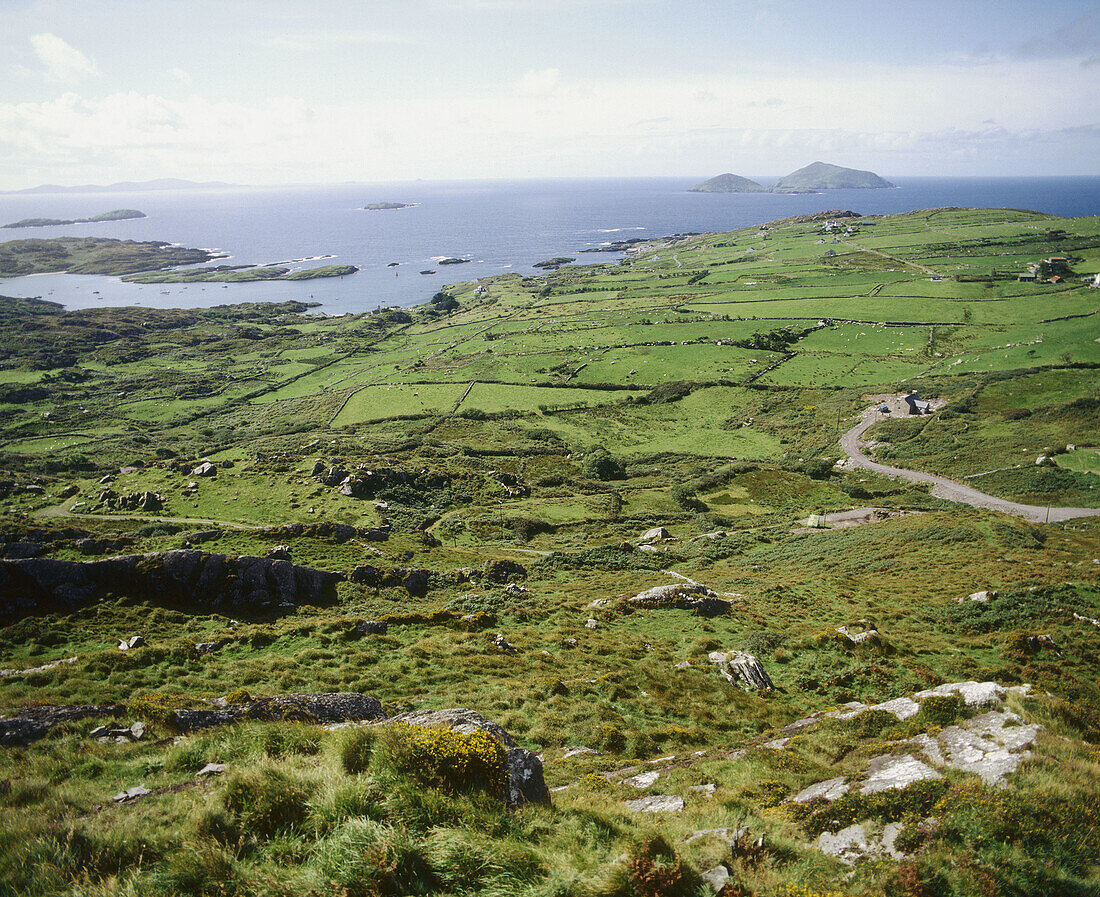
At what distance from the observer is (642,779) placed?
12.4 m

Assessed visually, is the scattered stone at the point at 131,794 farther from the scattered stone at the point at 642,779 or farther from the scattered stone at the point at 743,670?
the scattered stone at the point at 743,670

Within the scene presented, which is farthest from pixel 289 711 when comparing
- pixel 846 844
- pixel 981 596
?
pixel 981 596

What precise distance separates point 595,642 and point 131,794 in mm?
16278

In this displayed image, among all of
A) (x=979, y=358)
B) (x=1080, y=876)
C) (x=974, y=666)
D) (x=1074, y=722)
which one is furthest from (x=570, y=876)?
(x=979, y=358)

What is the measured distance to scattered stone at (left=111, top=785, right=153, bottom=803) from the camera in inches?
338

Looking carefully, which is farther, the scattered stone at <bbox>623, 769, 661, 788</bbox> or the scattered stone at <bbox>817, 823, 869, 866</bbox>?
the scattered stone at <bbox>623, 769, 661, 788</bbox>

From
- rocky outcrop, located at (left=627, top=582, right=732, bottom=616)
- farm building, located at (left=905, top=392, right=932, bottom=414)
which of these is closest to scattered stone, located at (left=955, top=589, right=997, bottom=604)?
rocky outcrop, located at (left=627, top=582, right=732, bottom=616)

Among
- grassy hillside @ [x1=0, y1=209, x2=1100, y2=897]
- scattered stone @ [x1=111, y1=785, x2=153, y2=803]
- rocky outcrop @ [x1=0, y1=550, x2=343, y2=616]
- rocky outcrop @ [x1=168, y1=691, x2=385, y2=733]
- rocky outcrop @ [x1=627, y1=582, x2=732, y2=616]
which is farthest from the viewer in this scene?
rocky outcrop @ [x1=627, y1=582, x2=732, y2=616]

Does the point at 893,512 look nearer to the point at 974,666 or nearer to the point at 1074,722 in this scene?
the point at 974,666

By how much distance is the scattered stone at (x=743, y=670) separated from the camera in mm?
18812

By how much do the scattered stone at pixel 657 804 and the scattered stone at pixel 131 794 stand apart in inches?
348

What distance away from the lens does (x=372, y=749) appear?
28.7 feet

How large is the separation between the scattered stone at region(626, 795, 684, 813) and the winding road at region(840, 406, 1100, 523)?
156 ft

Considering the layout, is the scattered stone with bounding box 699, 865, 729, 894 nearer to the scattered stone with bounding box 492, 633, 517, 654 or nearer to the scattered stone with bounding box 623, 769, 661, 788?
the scattered stone with bounding box 623, 769, 661, 788
